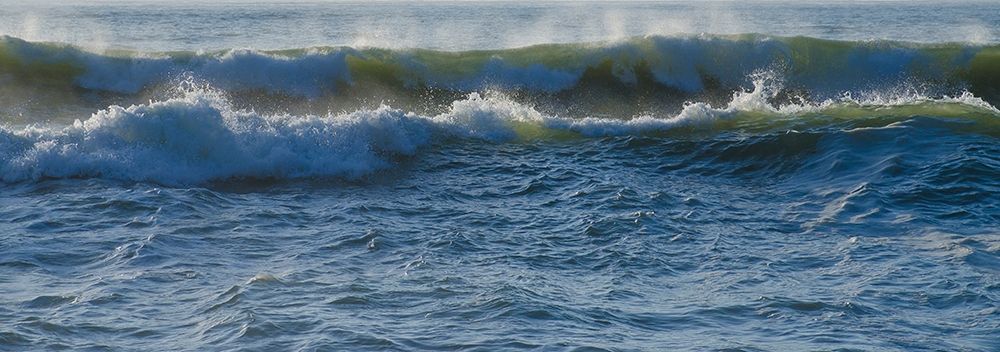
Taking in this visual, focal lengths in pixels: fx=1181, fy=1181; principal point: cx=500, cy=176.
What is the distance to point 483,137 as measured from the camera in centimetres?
1634

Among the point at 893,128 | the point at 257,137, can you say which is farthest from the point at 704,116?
the point at 257,137

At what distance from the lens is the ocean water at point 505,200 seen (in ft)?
27.7

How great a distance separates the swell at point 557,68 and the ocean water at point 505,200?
2.2 inches

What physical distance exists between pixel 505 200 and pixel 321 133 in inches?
121

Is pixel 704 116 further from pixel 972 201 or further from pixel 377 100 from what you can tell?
pixel 377 100

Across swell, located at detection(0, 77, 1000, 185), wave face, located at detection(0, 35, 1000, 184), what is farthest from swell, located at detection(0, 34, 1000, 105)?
swell, located at detection(0, 77, 1000, 185)

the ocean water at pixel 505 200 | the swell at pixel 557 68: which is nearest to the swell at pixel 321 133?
the ocean water at pixel 505 200

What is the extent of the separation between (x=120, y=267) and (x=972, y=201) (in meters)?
8.68

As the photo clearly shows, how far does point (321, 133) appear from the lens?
48.8ft

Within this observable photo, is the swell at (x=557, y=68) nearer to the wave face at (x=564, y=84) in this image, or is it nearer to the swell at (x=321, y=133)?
the wave face at (x=564, y=84)

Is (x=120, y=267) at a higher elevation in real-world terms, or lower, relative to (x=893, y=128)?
higher

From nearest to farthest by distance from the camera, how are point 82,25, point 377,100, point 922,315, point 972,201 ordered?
point 922,315 → point 972,201 → point 377,100 → point 82,25

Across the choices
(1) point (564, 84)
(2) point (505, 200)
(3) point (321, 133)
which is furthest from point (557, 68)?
(2) point (505, 200)

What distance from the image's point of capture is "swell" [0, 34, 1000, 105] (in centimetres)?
2125
